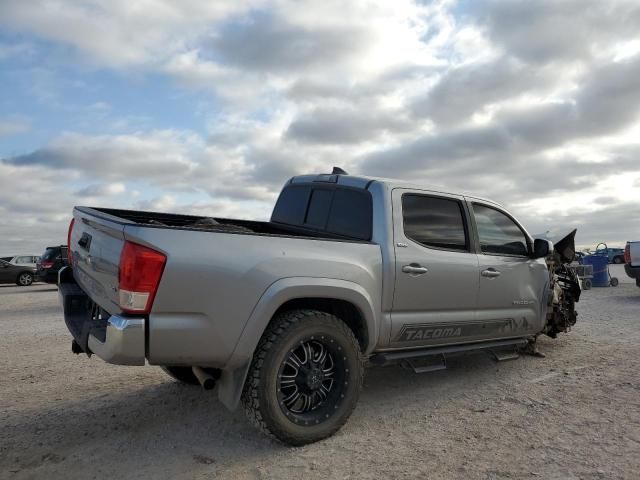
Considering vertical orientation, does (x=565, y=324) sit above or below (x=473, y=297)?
below

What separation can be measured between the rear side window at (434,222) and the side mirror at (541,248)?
Answer: 115cm

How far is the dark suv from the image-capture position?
1676 cm

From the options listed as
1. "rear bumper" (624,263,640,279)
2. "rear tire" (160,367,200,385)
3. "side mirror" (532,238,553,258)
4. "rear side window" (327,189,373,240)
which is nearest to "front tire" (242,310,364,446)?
"rear side window" (327,189,373,240)

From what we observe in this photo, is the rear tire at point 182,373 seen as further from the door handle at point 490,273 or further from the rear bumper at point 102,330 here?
the door handle at point 490,273

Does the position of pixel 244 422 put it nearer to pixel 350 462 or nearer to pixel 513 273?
pixel 350 462

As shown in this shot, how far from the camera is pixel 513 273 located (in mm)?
5383

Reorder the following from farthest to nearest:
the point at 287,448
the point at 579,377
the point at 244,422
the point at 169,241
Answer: the point at 579,377, the point at 244,422, the point at 287,448, the point at 169,241

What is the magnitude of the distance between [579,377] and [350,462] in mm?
3020

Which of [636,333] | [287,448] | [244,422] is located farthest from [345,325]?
[636,333]

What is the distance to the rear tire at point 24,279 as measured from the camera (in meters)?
24.1

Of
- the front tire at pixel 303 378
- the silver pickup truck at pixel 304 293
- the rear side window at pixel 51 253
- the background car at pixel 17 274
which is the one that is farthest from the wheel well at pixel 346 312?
the background car at pixel 17 274

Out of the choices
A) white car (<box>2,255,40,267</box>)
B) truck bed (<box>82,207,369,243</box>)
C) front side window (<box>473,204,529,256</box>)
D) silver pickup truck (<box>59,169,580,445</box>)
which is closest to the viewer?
silver pickup truck (<box>59,169,580,445</box>)

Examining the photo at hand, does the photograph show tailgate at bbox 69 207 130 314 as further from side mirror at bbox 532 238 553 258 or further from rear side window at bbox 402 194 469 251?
side mirror at bbox 532 238 553 258

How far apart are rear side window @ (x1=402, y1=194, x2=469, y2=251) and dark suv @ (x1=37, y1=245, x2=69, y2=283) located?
14706 mm
